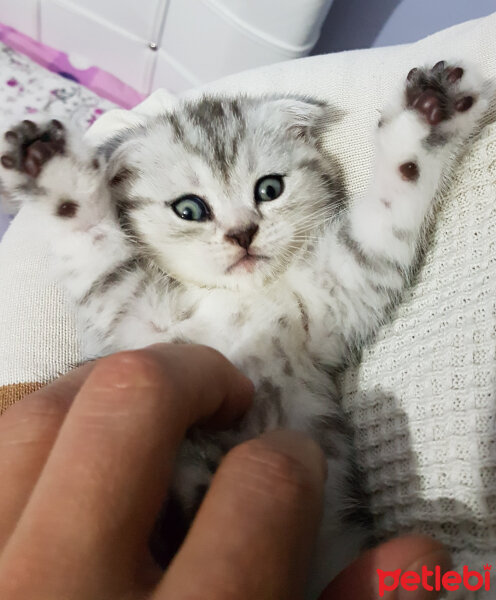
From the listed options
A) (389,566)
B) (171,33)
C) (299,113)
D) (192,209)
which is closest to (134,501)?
(389,566)

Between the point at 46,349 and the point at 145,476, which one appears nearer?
the point at 145,476

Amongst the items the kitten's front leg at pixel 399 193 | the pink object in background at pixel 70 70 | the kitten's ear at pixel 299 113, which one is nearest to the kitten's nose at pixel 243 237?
the kitten's front leg at pixel 399 193

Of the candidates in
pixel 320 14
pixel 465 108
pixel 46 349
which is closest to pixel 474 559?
pixel 465 108

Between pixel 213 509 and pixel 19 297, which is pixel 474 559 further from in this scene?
pixel 19 297

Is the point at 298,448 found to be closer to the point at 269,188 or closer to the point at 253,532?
the point at 253,532

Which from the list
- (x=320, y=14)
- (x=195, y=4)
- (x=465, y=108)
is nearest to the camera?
(x=465, y=108)

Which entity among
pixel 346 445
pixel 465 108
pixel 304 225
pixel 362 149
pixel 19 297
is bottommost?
pixel 19 297
